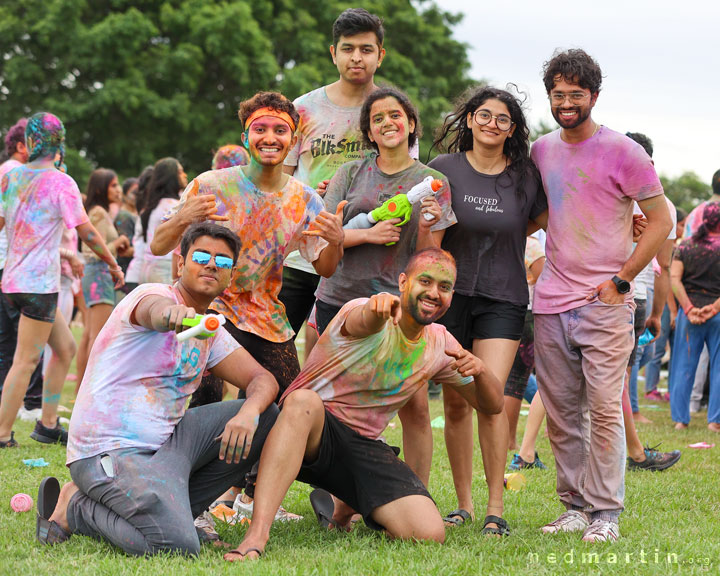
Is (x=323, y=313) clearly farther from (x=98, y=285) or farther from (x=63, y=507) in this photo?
(x=98, y=285)

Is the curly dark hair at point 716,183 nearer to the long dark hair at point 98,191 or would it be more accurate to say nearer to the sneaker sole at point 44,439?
the long dark hair at point 98,191

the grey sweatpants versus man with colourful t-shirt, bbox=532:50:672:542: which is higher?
man with colourful t-shirt, bbox=532:50:672:542

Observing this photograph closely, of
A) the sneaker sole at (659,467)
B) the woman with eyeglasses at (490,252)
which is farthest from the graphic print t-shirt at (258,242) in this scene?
the sneaker sole at (659,467)

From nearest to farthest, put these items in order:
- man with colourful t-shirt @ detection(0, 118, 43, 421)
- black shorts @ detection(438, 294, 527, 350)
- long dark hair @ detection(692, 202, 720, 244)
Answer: black shorts @ detection(438, 294, 527, 350)
man with colourful t-shirt @ detection(0, 118, 43, 421)
long dark hair @ detection(692, 202, 720, 244)

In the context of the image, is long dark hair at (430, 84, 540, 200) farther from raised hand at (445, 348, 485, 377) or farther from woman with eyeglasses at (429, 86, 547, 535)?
raised hand at (445, 348, 485, 377)

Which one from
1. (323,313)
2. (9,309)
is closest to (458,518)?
(323,313)

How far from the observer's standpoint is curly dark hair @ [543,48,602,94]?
4.86 metres

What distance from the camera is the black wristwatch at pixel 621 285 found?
479 centimetres

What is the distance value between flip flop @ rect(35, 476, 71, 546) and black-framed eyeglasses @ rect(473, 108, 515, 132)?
9.69 feet

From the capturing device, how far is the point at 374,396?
4.68 metres

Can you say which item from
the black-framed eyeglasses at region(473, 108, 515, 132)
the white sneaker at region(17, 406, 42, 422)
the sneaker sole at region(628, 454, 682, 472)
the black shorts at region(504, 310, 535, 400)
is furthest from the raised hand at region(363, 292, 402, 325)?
the white sneaker at region(17, 406, 42, 422)

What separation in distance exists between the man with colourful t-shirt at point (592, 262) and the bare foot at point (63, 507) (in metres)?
2.45

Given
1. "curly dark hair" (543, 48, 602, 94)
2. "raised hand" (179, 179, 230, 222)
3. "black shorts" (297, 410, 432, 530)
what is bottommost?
"black shorts" (297, 410, 432, 530)

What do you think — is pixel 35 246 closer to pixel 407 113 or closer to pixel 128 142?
pixel 407 113
